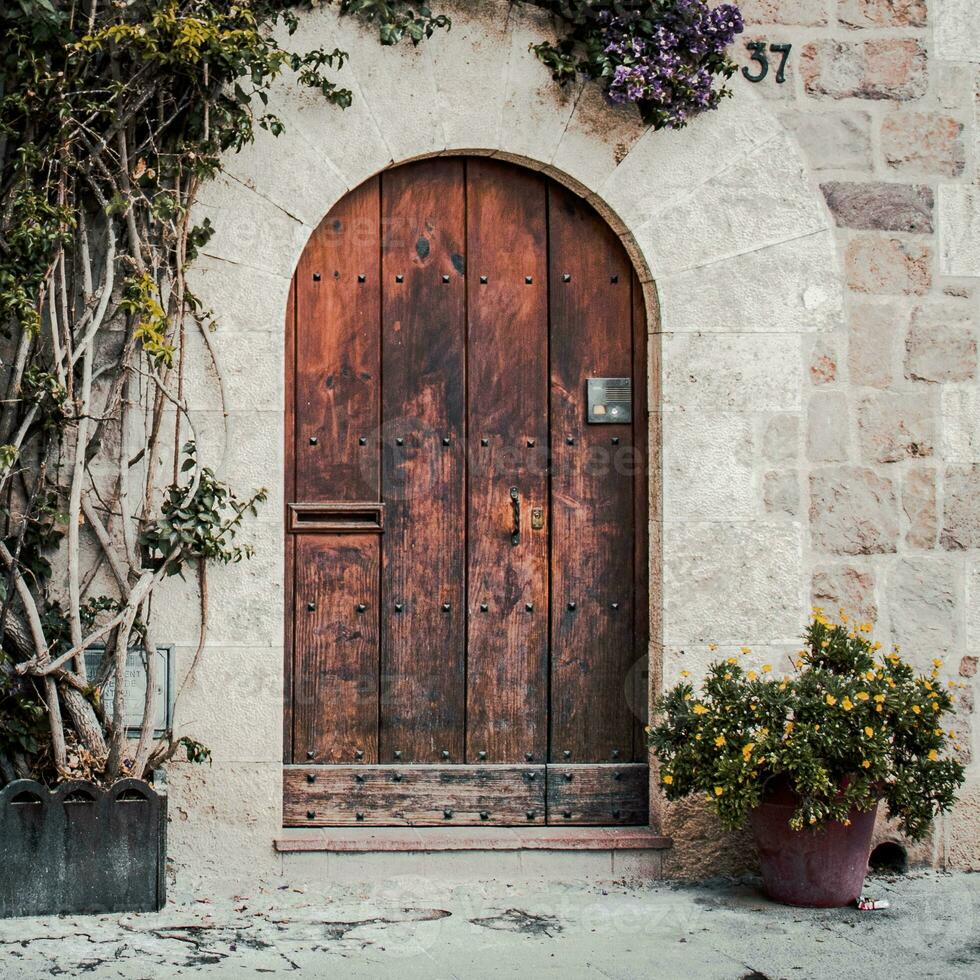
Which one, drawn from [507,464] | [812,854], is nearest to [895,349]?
[507,464]

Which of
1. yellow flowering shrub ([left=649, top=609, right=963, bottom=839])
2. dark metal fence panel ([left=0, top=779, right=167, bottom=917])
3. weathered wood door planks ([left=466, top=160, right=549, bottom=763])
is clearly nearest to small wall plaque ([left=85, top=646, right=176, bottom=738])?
dark metal fence panel ([left=0, top=779, right=167, bottom=917])

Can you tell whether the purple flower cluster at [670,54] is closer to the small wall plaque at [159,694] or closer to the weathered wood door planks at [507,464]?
the weathered wood door planks at [507,464]

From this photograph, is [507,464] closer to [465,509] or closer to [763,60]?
[465,509]

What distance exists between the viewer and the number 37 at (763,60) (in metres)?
4.45

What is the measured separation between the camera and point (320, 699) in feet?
14.6

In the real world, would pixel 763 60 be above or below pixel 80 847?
above

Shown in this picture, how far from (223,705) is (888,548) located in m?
2.28

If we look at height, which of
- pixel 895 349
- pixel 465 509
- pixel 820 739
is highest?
pixel 895 349

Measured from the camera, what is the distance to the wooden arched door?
175 inches

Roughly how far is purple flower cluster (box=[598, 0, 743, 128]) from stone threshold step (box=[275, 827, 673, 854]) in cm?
239

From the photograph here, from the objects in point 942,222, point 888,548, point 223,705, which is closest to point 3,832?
point 223,705

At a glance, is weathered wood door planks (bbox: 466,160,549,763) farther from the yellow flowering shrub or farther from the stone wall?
the yellow flowering shrub

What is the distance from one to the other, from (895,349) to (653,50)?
4.24ft

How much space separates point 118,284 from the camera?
425 centimetres
